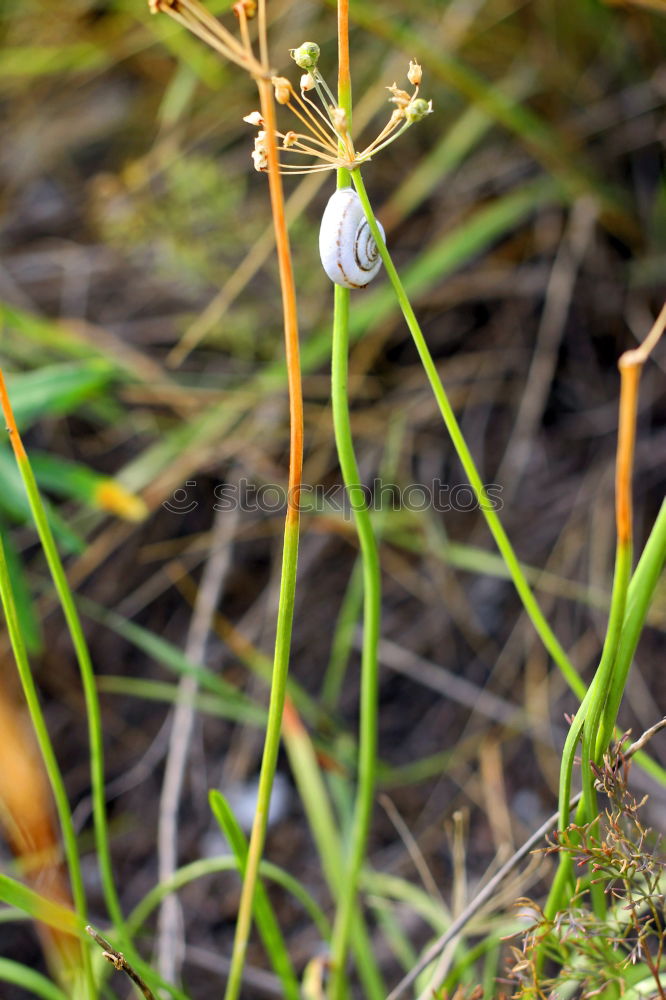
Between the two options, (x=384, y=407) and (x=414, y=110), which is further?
(x=384, y=407)

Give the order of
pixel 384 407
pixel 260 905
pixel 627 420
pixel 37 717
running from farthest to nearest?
pixel 384 407 → pixel 260 905 → pixel 37 717 → pixel 627 420

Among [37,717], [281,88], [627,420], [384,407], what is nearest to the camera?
[627,420]

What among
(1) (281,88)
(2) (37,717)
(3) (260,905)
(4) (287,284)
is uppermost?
(1) (281,88)

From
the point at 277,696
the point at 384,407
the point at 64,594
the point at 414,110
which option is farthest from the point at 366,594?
the point at 384,407

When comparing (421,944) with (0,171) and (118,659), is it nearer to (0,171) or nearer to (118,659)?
(118,659)

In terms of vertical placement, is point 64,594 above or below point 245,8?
below

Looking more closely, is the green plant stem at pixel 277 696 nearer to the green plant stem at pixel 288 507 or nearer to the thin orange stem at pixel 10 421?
the green plant stem at pixel 288 507

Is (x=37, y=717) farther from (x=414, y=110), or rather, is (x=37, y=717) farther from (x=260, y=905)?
(x=414, y=110)

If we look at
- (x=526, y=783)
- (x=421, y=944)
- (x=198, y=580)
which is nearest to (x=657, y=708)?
(x=526, y=783)

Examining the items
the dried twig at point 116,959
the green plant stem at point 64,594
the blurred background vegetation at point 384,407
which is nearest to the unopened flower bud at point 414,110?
the green plant stem at point 64,594
